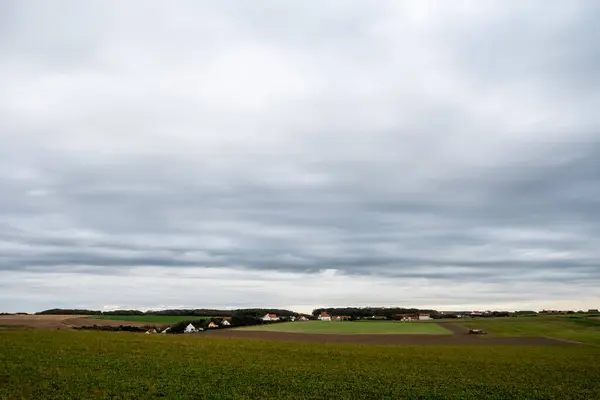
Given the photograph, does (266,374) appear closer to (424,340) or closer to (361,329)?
(424,340)

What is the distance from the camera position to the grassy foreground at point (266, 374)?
2678 cm

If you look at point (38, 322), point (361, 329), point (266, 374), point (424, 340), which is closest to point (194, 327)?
point (38, 322)

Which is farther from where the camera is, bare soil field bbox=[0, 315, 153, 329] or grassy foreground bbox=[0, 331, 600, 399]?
bare soil field bbox=[0, 315, 153, 329]

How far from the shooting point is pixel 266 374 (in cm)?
3369

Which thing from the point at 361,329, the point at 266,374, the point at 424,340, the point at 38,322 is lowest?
the point at 424,340

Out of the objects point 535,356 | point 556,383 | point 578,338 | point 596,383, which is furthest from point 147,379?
point 578,338

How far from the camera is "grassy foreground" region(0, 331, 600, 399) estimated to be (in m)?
26.8

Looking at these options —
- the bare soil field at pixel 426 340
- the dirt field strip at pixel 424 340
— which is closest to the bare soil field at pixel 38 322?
the bare soil field at pixel 426 340

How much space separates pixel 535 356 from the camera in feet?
173

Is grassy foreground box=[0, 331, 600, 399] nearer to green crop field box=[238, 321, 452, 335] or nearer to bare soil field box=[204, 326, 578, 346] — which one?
bare soil field box=[204, 326, 578, 346]

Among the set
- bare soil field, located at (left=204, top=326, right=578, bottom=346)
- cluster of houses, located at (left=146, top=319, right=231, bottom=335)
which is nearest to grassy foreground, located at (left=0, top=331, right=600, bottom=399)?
Result: bare soil field, located at (left=204, top=326, right=578, bottom=346)

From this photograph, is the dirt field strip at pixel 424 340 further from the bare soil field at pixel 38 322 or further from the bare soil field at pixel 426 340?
the bare soil field at pixel 38 322

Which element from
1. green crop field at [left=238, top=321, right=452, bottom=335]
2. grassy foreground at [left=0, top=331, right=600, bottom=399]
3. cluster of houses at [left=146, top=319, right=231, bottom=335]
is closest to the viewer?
grassy foreground at [left=0, top=331, right=600, bottom=399]

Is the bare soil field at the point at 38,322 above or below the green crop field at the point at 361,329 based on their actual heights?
above
